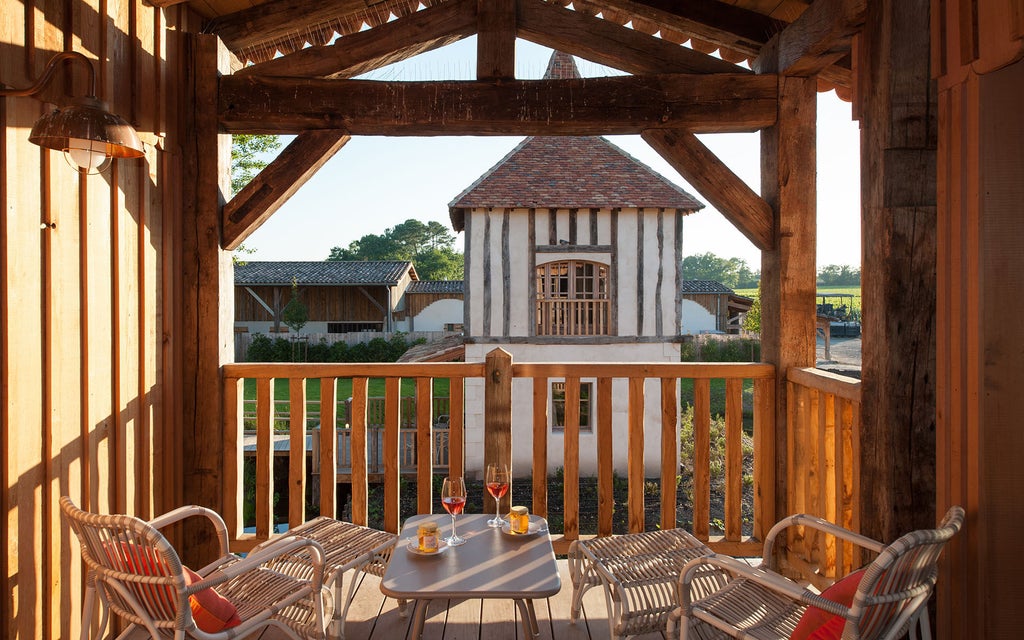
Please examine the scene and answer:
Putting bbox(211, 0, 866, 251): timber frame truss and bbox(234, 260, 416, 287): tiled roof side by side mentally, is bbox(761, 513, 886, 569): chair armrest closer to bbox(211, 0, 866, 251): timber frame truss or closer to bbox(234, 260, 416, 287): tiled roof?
bbox(211, 0, 866, 251): timber frame truss

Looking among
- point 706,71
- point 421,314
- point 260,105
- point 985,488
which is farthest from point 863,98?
point 421,314

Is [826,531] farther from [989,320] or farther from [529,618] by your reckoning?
[529,618]

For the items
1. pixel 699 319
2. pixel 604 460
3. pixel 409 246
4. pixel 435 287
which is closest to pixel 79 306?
pixel 604 460

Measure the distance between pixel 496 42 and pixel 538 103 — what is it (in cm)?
38

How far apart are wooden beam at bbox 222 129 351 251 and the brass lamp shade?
A: 110cm

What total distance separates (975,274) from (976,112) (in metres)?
0.47

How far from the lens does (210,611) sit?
1.90 meters

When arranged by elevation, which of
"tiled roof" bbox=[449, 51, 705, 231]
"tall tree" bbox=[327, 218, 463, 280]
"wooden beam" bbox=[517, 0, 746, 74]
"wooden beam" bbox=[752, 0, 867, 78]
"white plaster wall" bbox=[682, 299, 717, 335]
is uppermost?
"tall tree" bbox=[327, 218, 463, 280]

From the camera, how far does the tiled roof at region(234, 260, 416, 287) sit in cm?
2417

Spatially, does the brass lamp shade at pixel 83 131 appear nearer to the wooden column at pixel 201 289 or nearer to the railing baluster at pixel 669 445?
the wooden column at pixel 201 289

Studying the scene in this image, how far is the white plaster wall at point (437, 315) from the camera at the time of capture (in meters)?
24.6

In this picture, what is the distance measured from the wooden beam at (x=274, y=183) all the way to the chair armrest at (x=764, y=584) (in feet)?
7.98

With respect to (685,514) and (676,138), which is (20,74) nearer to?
(676,138)

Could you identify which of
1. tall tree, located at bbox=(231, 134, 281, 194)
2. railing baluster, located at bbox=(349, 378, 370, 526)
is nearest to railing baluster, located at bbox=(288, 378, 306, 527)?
railing baluster, located at bbox=(349, 378, 370, 526)
